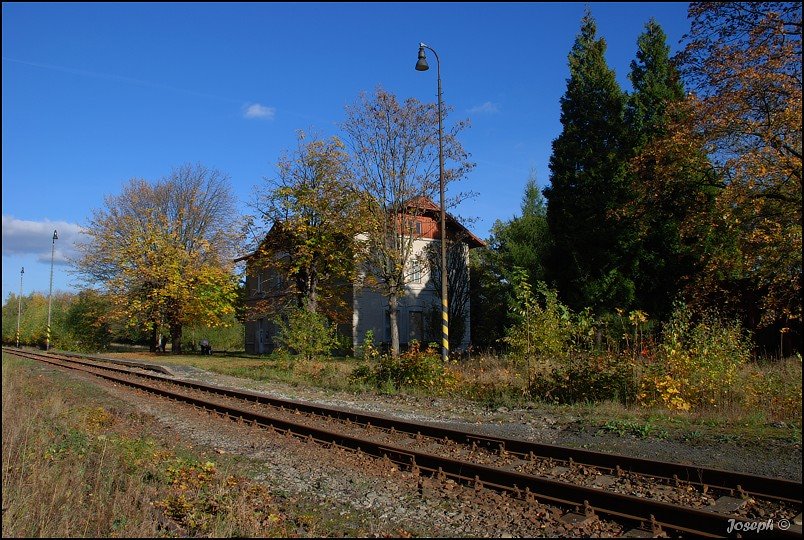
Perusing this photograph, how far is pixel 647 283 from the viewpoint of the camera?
88.1ft

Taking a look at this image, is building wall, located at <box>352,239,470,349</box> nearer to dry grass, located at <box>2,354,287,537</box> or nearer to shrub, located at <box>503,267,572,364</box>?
shrub, located at <box>503,267,572,364</box>

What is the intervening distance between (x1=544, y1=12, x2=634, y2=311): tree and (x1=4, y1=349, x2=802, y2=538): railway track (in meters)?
Answer: 17.9

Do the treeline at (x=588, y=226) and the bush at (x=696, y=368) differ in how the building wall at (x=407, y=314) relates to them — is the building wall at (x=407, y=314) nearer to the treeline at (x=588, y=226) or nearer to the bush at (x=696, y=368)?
the treeline at (x=588, y=226)

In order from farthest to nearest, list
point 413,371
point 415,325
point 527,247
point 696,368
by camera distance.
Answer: point 415,325 < point 527,247 < point 413,371 < point 696,368

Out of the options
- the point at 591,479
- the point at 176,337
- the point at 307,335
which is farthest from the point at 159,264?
the point at 591,479

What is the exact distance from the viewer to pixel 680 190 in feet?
64.2

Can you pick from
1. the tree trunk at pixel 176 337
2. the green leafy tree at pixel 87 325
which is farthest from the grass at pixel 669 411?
the green leafy tree at pixel 87 325

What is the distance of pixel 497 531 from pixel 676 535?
1748 millimetres

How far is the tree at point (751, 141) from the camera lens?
38.4 feet

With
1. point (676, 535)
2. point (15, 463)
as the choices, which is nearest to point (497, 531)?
point (676, 535)

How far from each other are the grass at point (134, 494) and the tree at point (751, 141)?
381 inches

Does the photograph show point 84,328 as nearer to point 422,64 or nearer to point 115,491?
point 422,64

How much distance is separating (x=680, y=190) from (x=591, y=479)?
47.8 ft

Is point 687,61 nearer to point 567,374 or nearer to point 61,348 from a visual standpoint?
point 567,374
